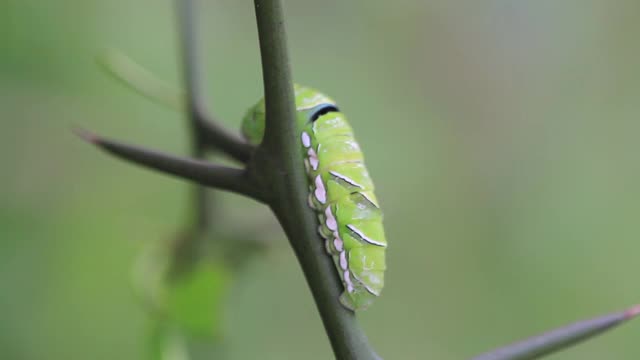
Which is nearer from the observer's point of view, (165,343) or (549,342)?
(549,342)

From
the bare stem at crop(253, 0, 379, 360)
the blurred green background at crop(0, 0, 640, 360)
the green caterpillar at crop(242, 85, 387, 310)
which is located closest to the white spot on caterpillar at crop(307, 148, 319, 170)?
the green caterpillar at crop(242, 85, 387, 310)

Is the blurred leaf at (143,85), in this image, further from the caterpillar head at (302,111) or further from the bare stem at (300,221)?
the bare stem at (300,221)

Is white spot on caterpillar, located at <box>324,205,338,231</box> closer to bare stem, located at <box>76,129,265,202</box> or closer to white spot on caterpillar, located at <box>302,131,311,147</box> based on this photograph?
white spot on caterpillar, located at <box>302,131,311,147</box>

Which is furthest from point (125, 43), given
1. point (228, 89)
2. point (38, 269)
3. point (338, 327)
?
point (338, 327)

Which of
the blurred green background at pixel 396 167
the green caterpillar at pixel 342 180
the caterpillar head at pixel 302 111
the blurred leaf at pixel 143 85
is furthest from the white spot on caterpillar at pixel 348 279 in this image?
the blurred green background at pixel 396 167

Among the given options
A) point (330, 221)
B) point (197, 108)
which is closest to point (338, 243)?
point (330, 221)

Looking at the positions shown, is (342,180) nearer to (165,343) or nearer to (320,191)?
(320,191)
